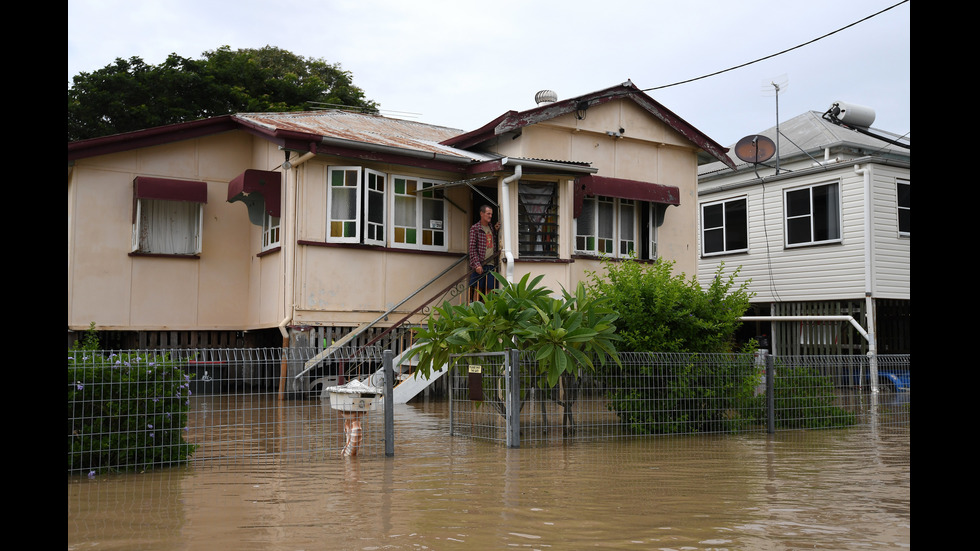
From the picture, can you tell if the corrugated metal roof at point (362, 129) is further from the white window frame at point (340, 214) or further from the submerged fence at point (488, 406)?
the submerged fence at point (488, 406)

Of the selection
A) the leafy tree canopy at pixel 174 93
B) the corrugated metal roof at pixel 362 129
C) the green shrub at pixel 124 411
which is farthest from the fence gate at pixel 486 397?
the leafy tree canopy at pixel 174 93

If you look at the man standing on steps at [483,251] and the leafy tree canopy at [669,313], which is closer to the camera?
the leafy tree canopy at [669,313]

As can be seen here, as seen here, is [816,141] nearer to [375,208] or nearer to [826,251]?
[826,251]

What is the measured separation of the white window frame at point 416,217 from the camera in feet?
55.3

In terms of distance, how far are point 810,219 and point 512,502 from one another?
18.7 m

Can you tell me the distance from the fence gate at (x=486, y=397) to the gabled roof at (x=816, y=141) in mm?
14225

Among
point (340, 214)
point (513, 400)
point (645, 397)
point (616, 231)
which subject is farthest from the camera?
point (616, 231)

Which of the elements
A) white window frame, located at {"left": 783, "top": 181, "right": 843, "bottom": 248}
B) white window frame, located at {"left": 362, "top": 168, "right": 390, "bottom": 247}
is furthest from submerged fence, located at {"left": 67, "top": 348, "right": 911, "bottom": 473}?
white window frame, located at {"left": 783, "top": 181, "right": 843, "bottom": 248}

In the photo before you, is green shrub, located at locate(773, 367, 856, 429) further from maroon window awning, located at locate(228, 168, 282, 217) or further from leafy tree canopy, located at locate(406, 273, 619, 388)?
maroon window awning, located at locate(228, 168, 282, 217)

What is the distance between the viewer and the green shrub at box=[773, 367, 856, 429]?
12.1 meters

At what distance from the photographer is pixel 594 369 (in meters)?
10.5

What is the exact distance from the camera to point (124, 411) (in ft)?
25.0

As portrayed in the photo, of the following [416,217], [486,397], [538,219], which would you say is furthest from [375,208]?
[486,397]
